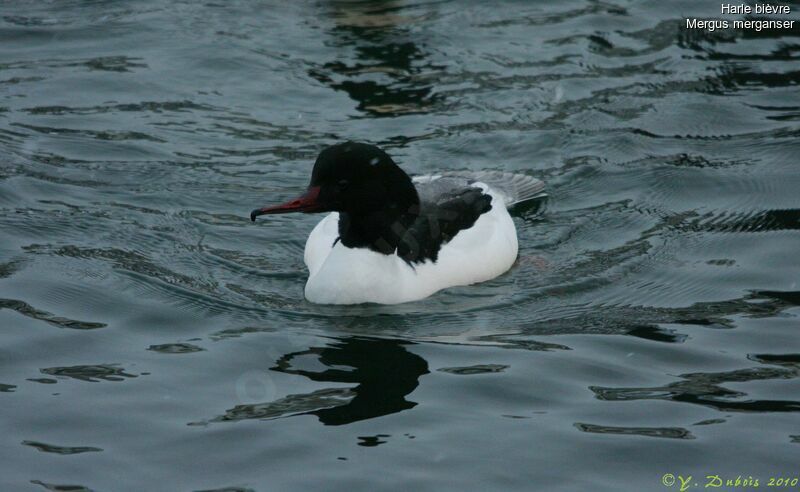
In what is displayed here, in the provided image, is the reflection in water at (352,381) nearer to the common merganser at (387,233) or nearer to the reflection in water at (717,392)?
the common merganser at (387,233)

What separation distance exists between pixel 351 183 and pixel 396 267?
672 mm

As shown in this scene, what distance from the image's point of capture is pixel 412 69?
1244cm

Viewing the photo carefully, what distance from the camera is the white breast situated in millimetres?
7934

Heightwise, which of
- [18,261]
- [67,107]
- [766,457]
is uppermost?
[67,107]

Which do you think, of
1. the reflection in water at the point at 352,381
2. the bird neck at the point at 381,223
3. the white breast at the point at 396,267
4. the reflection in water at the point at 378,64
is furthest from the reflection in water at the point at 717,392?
the reflection in water at the point at 378,64

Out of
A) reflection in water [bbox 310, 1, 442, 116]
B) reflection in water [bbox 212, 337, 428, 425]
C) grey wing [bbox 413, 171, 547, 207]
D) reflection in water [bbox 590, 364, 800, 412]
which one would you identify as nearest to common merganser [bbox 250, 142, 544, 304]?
grey wing [bbox 413, 171, 547, 207]

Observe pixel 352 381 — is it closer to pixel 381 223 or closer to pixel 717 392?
pixel 381 223

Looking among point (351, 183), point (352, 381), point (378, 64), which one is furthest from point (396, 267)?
point (378, 64)

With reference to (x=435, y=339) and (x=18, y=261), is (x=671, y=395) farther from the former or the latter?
(x=18, y=261)

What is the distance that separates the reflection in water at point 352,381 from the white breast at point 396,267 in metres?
0.62

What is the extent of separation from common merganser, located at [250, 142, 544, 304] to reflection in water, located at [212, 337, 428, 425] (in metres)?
0.68

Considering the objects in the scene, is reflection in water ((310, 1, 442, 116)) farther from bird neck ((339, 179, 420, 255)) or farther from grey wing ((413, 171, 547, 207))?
bird neck ((339, 179, 420, 255))

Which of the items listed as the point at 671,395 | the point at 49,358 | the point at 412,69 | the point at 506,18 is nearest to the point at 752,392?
the point at 671,395

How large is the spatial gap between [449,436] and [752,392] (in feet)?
5.52
